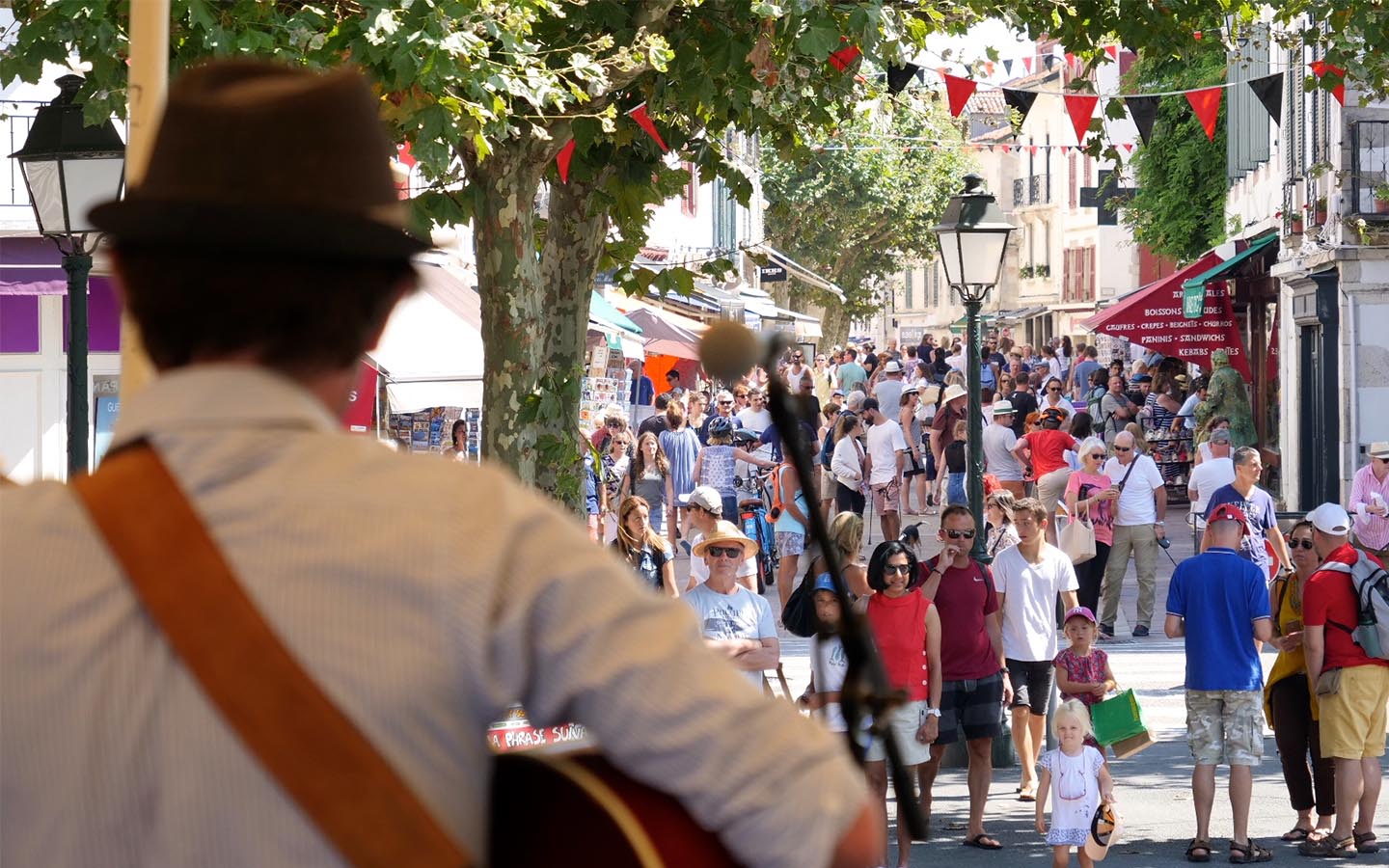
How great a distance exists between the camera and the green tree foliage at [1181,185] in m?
32.7

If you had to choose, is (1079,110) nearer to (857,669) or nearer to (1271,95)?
(1271,95)

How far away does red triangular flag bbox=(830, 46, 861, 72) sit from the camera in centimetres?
975

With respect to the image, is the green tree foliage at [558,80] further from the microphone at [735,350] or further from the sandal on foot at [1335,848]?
the microphone at [735,350]

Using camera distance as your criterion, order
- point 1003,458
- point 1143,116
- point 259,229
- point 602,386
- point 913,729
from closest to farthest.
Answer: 1. point 259,229
2. point 913,729
3. point 1143,116
4. point 1003,458
5. point 602,386

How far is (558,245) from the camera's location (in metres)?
9.62

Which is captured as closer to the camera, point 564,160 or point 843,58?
point 564,160

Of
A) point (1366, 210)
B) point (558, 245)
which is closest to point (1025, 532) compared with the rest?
point (558, 245)

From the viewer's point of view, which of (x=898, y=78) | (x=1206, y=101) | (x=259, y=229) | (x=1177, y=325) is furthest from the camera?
(x=1177, y=325)

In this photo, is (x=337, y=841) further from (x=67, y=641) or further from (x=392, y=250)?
(x=392, y=250)

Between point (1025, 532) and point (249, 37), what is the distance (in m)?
5.38

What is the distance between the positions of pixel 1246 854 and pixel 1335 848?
1.68 feet

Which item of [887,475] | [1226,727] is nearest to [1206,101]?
[887,475]

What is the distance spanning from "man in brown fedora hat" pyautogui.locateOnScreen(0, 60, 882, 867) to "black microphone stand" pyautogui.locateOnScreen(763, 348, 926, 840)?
0.17m

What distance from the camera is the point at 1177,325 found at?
97.9 feet
